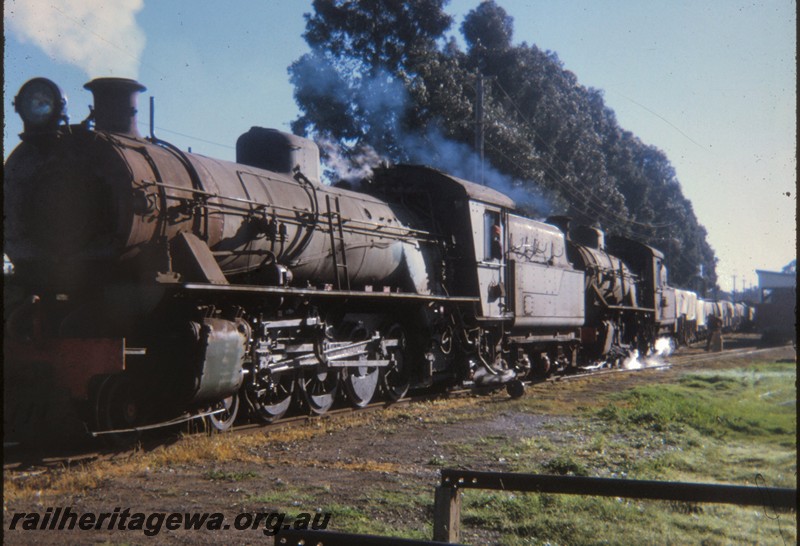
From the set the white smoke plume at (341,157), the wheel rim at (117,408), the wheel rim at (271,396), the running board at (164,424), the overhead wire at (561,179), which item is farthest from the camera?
the overhead wire at (561,179)

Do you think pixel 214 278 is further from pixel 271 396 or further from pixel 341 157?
pixel 341 157

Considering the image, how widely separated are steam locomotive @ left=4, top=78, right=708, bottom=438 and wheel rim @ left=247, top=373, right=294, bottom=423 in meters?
0.03

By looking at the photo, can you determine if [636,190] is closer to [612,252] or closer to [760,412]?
[612,252]

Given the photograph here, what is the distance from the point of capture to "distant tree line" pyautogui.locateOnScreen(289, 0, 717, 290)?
25.9m

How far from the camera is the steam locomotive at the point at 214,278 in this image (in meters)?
7.68

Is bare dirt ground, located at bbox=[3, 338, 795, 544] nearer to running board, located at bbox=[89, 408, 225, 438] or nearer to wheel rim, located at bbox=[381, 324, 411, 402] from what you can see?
running board, located at bbox=[89, 408, 225, 438]

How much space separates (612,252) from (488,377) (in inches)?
579

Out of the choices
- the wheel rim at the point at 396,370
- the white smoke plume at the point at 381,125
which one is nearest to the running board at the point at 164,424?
the wheel rim at the point at 396,370

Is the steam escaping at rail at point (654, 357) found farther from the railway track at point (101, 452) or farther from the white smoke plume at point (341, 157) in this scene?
the railway track at point (101, 452)

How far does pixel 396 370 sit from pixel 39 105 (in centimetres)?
678

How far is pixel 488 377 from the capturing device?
45.5 feet

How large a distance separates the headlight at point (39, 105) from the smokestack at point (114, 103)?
1.73 feet

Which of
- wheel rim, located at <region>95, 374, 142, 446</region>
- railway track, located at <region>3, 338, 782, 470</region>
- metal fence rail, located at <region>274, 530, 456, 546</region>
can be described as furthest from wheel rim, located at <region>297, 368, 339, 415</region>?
metal fence rail, located at <region>274, 530, 456, 546</region>

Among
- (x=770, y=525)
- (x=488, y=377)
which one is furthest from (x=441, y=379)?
(x=770, y=525)
